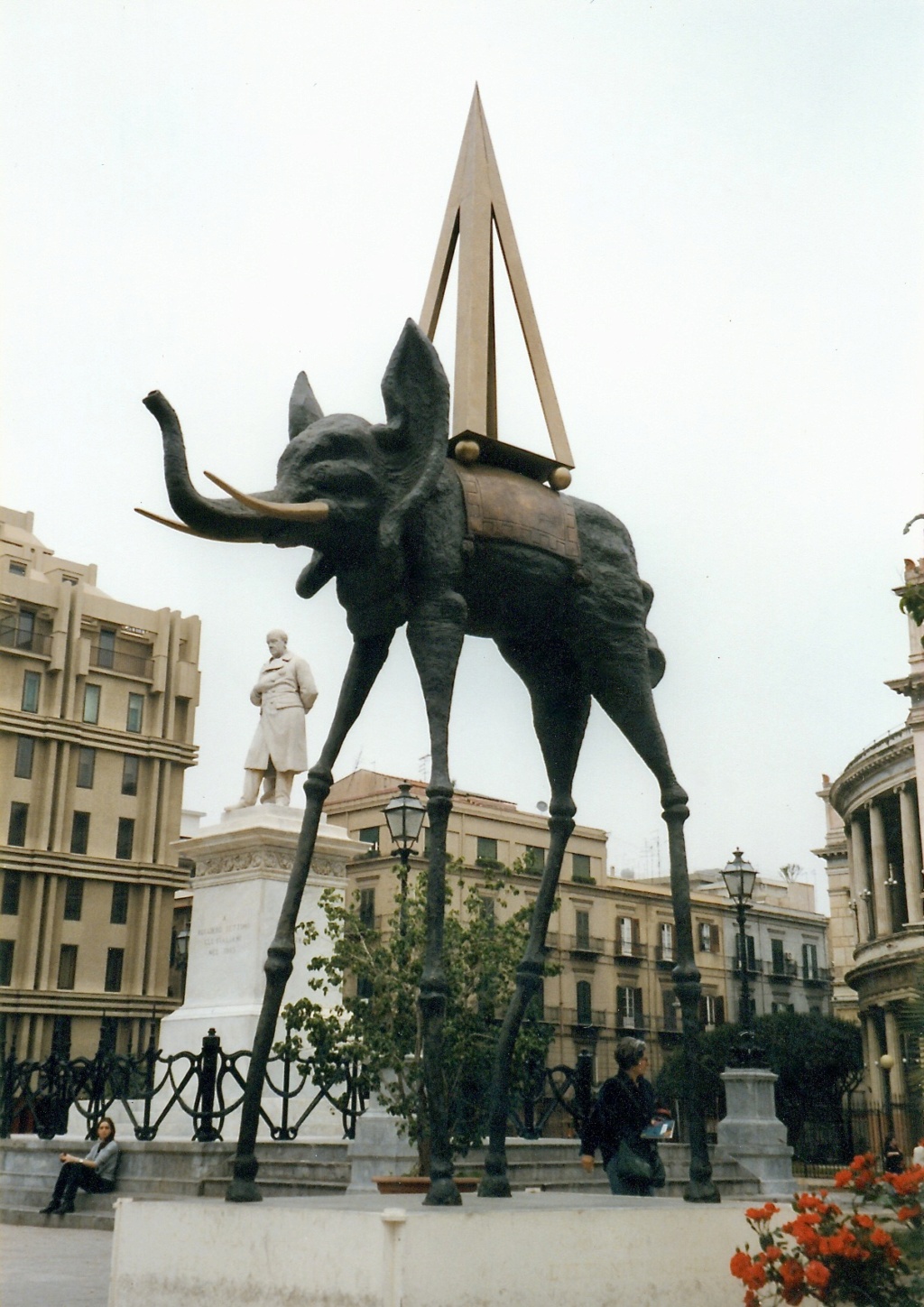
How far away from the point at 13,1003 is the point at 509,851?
20886 mm

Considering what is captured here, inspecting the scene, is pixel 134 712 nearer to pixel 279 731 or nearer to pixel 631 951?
pixel 631 951

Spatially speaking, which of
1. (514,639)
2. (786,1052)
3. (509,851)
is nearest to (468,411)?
(514,639)

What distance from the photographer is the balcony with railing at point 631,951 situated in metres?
65.4

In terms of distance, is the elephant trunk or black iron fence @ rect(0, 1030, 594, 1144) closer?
the elephant trunk

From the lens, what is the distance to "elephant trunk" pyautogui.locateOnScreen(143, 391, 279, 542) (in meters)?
5.15

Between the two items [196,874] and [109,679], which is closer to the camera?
[196,874]

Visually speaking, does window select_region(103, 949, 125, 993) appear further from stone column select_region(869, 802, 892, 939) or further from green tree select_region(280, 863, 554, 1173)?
green tree select_region(280, 863, 554, 1173)

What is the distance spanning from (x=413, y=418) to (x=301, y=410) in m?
0.60

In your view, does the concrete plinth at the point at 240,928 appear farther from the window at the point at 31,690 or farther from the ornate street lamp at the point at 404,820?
the window at the point at 31,690

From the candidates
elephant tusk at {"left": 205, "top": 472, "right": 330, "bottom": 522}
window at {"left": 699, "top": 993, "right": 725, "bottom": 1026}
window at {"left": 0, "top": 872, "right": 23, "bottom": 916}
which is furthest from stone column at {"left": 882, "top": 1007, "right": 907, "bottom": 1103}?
elephant tusk at {"left": 205, "top": 472, "right": 330, "bottom": 522}

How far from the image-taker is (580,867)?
215 feet

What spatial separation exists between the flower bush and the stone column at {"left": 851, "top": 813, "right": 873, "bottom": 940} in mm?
60050

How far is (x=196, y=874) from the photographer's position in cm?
1905

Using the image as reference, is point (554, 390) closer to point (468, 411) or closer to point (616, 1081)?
point (468, 411)
